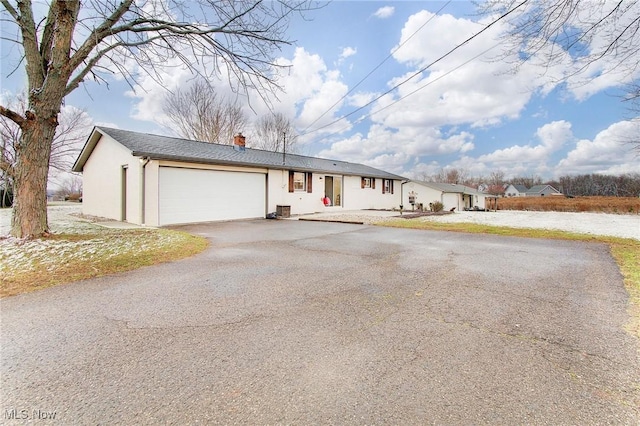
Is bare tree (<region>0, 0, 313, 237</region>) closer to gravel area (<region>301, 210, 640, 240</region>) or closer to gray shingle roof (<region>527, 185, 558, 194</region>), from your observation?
gravel area (<region>301, 210, 640, 240</region>)

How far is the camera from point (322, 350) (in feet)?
7.86

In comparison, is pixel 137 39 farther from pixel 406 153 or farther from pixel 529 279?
pixel 406 153

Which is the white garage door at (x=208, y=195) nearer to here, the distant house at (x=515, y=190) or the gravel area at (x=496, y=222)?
the gravel area at (x=496, y=222)

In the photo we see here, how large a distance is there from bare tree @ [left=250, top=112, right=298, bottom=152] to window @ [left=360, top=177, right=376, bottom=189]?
1083 centimetres

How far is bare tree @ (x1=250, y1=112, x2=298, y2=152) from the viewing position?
29.1 meters

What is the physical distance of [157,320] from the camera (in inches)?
117

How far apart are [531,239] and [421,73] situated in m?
Result: 6.32

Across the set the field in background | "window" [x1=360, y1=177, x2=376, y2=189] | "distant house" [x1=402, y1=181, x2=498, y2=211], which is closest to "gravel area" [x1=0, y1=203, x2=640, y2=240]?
"window" [x1=360, y1=177, x2=376, y2=189]

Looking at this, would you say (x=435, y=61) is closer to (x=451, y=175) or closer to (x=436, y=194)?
(x=436, y=194)

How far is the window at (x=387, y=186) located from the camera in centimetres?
2307

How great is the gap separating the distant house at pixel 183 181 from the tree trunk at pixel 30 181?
142 inches

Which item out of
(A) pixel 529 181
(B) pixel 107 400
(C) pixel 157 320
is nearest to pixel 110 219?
(C) pixel 157 320

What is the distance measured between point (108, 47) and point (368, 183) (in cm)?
1696

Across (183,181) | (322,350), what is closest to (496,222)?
(183,181)
